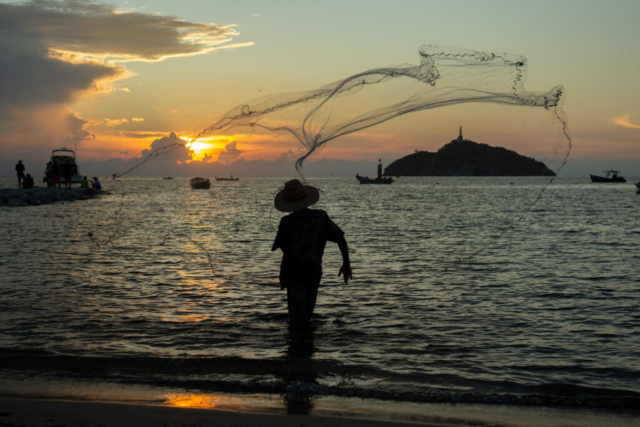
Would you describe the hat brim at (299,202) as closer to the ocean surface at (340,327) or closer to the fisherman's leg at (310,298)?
the fisherman's leg at (310,298)

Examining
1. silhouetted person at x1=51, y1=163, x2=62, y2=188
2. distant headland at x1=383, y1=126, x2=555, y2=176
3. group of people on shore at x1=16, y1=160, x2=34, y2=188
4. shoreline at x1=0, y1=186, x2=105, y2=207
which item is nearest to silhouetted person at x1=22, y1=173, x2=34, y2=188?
group of people on shore at x1=16, y1=160, x2=34, y2=188

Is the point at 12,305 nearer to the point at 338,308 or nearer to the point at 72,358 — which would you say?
the point at 72,358


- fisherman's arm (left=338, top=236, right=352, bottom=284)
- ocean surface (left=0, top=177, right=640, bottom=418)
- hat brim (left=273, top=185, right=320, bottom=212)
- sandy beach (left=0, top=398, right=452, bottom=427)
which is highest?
hat brim (left=273, top=185, right=320, bottom=212)

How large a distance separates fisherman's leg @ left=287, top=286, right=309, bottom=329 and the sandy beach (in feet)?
9.15

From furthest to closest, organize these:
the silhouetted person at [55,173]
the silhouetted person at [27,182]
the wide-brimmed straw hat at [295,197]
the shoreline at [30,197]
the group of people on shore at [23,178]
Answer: the silhouetted person at [55,173] → the silhouetted person at [27,182] → the group of people on shore at [23,178] → the shoreline at [30,197] → the wide-brimmed straw hat at [295,197]

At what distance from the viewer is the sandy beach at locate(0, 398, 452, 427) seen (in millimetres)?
5121

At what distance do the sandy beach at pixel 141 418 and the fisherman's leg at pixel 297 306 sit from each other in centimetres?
279

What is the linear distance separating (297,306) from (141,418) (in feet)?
10.9

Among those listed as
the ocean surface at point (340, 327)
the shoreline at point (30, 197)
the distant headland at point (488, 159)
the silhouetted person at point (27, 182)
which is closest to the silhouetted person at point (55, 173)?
the silhouetted person at point (27, 182)

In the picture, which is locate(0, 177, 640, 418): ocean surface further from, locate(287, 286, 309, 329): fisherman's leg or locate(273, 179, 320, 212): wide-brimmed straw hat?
locate(273, 179, 320, 212): wide-brimmed straw hat

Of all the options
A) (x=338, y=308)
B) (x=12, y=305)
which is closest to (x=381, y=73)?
(x=338, y=308)

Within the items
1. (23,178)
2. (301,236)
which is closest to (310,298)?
(301,236)

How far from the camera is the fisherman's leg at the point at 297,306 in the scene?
8.09 meters

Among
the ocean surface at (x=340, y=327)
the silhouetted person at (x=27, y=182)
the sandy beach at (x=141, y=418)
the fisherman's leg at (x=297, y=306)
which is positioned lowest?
the ocean surface at (x=340, y=327)
